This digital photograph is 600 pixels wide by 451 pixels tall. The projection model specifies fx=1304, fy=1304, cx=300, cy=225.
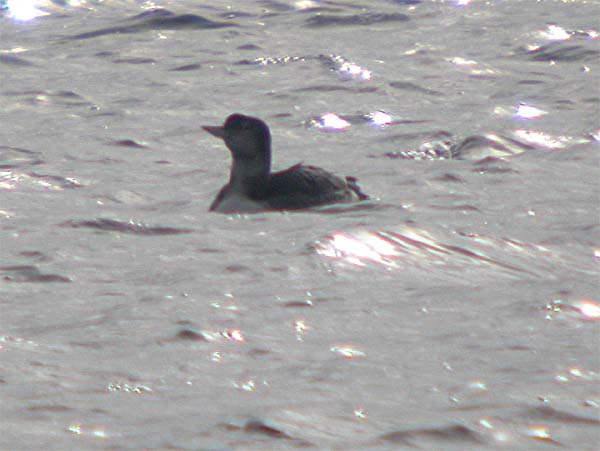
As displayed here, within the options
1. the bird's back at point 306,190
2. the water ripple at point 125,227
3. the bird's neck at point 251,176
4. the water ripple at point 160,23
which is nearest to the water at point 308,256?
the water ripple at point 125,227

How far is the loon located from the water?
187mm

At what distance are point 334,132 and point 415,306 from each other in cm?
603

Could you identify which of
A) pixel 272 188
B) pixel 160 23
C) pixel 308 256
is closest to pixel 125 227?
pixel 272 188

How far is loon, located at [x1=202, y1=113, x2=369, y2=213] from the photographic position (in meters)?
8.89

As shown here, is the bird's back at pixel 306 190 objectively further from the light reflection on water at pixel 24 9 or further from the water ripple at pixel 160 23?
the light reflection on water at pixel 24 9

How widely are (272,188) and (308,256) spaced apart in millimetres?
1832

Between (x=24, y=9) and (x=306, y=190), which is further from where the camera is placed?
(x=24, y=9)

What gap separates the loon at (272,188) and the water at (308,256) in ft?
0.61

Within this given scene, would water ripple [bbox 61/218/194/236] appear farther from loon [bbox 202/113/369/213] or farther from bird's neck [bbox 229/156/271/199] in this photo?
bird's neck [bbox 229/156/271/199]

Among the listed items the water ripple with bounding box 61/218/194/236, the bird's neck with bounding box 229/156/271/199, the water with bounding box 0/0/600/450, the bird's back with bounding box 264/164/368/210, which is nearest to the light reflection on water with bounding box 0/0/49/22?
the water with bounding box 0/0/600/450

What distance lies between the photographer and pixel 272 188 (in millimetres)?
9023

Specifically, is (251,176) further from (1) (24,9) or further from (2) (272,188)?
(1) (24,9)

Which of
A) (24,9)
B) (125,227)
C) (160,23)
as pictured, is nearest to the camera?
(125,227)

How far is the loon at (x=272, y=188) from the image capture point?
8891 millimetres
